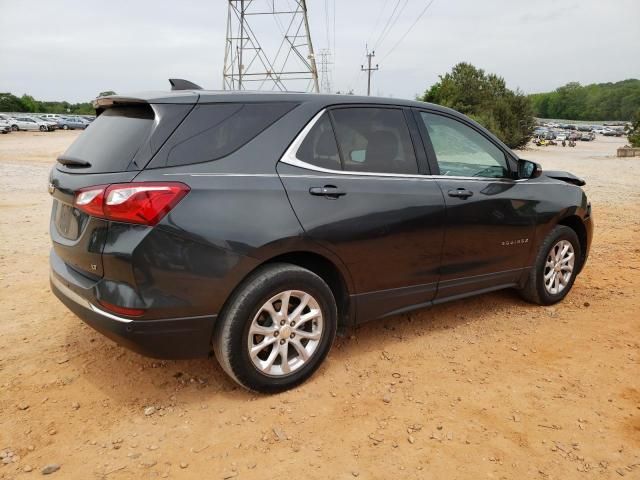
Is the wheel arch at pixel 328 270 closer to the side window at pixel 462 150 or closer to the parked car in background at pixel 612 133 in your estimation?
the side window at pixel 462 150

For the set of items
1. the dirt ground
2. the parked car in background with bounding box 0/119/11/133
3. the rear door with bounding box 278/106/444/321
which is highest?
the parked car in background with bounding box 0/119/11/133

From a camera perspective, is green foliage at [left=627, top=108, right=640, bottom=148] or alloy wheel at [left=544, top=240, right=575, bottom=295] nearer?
alloy wheel at [left=544, top=240, right=575, bottom=295]

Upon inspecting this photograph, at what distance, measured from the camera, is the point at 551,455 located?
99.9 inches

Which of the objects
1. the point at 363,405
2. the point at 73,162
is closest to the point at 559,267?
the point at 363,405

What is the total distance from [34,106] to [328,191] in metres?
105

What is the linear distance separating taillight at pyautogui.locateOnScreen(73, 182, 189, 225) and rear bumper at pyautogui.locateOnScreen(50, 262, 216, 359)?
465 millimetres

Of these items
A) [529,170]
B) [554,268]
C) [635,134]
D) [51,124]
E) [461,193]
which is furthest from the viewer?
[51,124]

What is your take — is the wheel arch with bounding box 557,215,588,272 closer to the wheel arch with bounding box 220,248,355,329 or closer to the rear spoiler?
the wheel arch with bounding box 220,248,355,329

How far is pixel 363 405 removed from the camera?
117 inches

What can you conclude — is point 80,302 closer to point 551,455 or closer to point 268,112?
point 268,112

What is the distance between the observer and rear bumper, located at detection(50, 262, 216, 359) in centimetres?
257

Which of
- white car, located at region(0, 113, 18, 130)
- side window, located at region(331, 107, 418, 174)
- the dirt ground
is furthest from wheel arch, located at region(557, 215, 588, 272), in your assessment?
white car, located at region(0, 113, 18, 130)

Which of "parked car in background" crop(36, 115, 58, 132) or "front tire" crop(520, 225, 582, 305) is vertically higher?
"parked car in background" crop(36, 115, 58, 132)

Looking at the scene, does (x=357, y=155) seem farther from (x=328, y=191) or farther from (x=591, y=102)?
(x=591, y=102)
